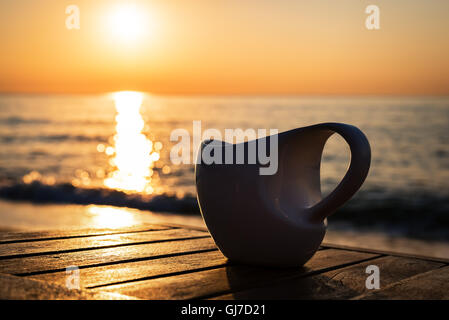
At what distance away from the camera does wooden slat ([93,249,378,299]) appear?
959 millimetres

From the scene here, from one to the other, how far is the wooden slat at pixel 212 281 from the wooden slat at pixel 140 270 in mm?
39

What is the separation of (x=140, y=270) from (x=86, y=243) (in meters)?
0.39

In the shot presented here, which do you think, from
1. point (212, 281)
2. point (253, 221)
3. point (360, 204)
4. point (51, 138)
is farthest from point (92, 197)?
point (51, 138)

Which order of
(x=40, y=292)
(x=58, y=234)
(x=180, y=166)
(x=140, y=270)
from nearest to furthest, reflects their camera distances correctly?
(x=40, y=292)
(x=140, y=270)
(x=58, y=234)
(x=180, y=166)

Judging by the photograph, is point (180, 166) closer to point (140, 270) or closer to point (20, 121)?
point (140, 270)

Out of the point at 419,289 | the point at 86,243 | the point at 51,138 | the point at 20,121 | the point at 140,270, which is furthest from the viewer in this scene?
the point at 20,121

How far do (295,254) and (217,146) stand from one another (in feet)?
1.01

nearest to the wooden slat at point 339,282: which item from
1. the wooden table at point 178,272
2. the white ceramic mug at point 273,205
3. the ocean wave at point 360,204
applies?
the wooden table at point 178,272

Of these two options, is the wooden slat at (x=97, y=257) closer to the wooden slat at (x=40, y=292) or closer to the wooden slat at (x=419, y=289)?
the wooden slat at (x=40, y=292)

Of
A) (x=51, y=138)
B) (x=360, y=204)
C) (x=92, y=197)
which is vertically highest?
(x=51, y=138)

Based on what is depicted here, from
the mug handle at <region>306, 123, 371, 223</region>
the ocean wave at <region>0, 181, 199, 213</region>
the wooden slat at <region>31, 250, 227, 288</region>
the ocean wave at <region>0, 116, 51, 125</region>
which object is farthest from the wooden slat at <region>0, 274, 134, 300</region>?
the ocean wave at <region>0, 116, 51, 125</region>

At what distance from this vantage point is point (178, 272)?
3.70ft

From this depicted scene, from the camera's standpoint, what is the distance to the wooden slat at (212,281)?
96 centimetres

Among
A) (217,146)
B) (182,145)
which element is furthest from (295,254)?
(182,145)
